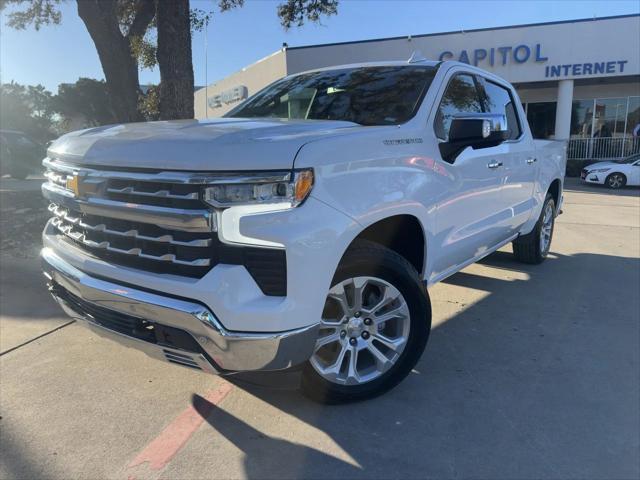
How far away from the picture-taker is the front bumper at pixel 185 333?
2268mm

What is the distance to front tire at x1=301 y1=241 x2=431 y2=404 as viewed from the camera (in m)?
2.73

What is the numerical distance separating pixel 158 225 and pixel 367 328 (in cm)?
128

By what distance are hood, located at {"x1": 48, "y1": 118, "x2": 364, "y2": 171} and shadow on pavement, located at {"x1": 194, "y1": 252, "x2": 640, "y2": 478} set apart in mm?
1059

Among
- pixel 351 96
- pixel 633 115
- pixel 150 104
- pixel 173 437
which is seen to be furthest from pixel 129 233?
pixel 633 115

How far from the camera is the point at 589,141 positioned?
2203 cm

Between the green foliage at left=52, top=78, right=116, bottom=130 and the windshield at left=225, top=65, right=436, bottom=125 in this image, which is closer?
the windshield at left=225, top=65, right=436, bottom=125

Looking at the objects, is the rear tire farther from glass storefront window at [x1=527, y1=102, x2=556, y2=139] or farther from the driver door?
glass storefront window at [x1=527, y1=102, x2=556, y2=139]

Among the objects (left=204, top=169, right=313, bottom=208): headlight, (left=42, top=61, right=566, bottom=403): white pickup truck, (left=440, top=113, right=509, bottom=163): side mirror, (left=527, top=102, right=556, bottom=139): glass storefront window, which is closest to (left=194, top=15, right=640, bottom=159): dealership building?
(left=527, top=102, right=556, bottom=139): glass storefront window

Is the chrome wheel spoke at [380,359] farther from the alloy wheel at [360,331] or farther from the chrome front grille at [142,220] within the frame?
the chrome front grille at [142,220]

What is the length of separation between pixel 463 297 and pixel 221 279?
3.31 metres

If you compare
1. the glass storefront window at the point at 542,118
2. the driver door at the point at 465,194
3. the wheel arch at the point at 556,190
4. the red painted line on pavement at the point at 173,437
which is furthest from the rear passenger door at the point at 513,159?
the glass storefront window at the point at 542,118

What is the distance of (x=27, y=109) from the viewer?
55.4 metres

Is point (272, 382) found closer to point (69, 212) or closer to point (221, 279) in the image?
point (221, 279)

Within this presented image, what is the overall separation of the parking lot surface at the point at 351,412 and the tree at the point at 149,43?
4070 millimetres
